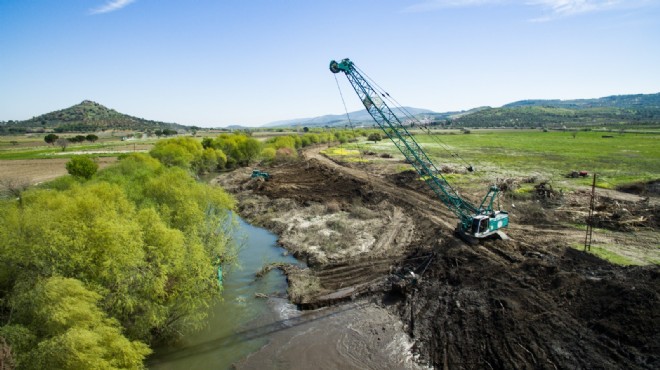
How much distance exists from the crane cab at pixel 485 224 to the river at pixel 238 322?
15184mm

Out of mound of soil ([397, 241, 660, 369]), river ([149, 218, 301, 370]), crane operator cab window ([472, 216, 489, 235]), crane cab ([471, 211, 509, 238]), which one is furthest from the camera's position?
crane cab ([471, 211, 509, 238])

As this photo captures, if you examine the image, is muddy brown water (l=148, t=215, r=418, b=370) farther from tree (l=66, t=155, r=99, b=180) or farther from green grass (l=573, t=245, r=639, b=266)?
tree (l=66, t=155, r=99, b=180)

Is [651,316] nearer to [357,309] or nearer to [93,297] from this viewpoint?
[357,309]

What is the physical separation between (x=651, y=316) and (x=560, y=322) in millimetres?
4076

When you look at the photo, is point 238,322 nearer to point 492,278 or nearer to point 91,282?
point 91,282

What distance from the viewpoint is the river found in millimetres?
19062

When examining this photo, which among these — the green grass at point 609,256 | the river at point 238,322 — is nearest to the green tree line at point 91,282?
the river at point 238,322

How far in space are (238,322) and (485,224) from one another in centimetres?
2055

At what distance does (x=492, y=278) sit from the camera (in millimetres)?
23484

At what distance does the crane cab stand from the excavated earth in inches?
42.1

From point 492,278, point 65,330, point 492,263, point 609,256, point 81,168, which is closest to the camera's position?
point 65,330

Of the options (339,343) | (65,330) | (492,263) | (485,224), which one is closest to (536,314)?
(492,263)

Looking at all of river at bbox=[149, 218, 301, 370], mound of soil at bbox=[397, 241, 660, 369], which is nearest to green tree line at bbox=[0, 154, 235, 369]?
river at bbox=[149, 218, 301, 370]

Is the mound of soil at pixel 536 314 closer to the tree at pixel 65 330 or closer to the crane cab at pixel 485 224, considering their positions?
the crane cab at pixel 485 224
